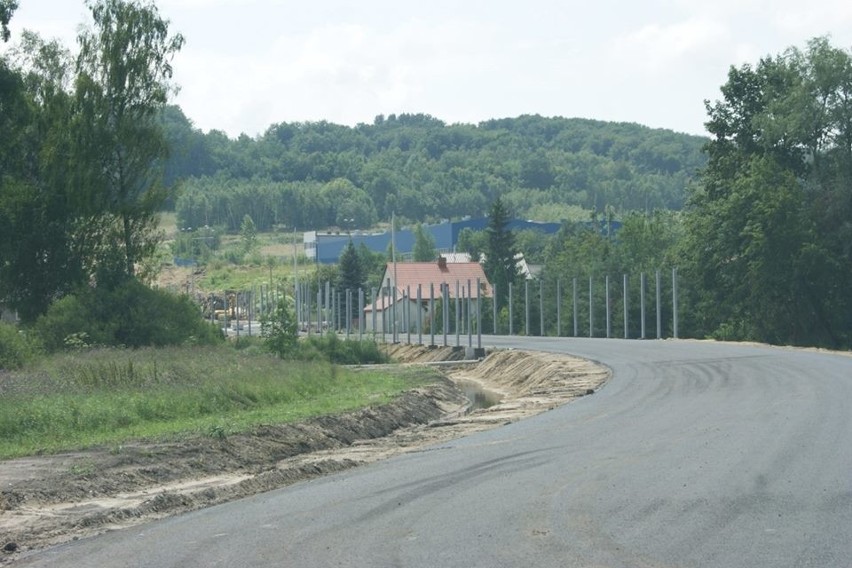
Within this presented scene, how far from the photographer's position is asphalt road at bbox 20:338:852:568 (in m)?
11.7

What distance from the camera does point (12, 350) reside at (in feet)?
127

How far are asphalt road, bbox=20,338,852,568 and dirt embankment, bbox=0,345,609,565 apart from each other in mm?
796

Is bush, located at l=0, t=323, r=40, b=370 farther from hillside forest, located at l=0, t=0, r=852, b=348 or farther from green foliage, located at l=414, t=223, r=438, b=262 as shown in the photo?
green foliage, located at l=414, t=223, r=438, b=262

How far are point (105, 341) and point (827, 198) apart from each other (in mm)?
43020

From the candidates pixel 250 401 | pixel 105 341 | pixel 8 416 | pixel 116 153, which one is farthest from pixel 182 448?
pixel 116 153

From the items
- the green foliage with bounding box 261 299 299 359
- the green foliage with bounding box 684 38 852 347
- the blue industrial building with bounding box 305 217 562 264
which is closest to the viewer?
the green foliage with bounding box 261 299 299 359

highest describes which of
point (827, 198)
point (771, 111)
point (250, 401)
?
point (771, 111)

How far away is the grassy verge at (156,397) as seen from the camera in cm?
2250

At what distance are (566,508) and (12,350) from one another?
28.3 meters

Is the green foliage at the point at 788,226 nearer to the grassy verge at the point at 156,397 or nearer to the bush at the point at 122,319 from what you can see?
the bush at the point at 122,319

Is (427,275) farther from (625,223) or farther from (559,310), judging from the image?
(559,310)

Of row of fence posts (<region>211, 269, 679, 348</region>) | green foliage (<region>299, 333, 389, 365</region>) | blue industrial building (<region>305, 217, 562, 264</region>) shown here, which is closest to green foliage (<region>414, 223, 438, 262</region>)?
blue industrial building (<region>305, 217, 562, 264</region>)

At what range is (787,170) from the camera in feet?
252

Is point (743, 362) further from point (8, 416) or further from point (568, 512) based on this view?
point (568, 512)
